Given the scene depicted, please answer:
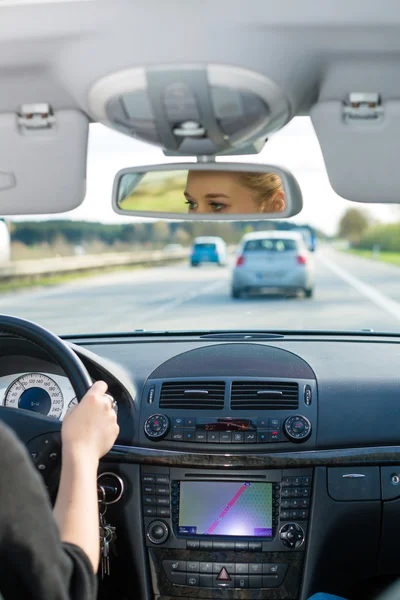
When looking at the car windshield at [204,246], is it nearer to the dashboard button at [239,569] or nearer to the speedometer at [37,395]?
the speedometer at [37,395]

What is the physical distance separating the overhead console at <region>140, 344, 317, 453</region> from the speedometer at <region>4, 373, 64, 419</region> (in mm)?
397

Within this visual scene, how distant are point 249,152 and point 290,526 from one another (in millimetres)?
1618

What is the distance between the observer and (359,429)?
11.5 ft

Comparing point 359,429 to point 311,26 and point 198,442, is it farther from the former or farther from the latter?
point 311,26

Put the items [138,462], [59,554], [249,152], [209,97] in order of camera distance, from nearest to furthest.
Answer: [59,554] < [209,97] < [249,152] < [138,462]

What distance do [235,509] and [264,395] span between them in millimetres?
511

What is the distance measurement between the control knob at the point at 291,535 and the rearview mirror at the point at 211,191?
4.47 feet

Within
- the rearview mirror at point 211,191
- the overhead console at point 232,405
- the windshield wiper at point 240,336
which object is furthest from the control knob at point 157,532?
the rearview mirror at point 211,191

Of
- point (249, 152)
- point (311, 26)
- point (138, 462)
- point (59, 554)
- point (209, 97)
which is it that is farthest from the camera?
point (138, 462)

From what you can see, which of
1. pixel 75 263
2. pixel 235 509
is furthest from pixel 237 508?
pixel 75 263

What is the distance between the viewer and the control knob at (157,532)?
356 centimetres

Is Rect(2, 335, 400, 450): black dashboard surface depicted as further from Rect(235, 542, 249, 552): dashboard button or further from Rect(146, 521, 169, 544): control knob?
Rect(235, 542, 249, 552): dashboard button

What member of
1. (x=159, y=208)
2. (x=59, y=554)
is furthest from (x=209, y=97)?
(x=59, y=554)

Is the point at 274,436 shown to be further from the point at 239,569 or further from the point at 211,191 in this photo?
the point at 211,191
